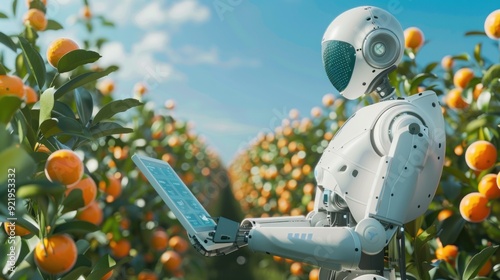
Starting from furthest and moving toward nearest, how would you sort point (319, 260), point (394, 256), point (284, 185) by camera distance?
point (284, 185)
point (394, 256)
point (319, 260)

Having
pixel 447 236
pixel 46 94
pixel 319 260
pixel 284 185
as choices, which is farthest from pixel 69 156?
pixel 284 185

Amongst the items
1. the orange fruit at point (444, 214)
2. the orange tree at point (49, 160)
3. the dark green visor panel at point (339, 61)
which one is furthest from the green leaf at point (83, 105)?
the orange fruit at point (444, 214)

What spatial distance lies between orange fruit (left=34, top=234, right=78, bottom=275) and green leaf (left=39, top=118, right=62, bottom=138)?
22 centimetres

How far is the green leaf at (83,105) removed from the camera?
51.3 inches

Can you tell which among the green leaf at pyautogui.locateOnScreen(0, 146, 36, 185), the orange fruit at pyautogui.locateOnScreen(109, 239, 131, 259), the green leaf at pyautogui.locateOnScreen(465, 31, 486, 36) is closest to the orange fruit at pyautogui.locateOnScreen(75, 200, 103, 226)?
the green leaf at pyautogui.locateOnScreen(0, 146, 36, 185)

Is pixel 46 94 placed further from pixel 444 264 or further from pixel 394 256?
pixel 444 264

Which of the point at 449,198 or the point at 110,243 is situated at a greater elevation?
the point at 449,198

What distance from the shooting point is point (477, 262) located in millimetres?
1633

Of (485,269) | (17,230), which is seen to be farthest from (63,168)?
(485,269)

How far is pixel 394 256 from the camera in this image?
5.24ft

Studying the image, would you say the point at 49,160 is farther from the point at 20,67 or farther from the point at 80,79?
the point at 20,67

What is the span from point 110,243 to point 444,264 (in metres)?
1.36

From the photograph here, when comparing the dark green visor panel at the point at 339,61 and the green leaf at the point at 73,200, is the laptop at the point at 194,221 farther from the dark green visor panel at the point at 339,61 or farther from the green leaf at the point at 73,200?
the dark green visor panel at the point at 339,61

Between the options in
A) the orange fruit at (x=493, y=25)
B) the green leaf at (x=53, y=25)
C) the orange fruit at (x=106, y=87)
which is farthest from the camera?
the orange fruit at (x=106, y=87)
